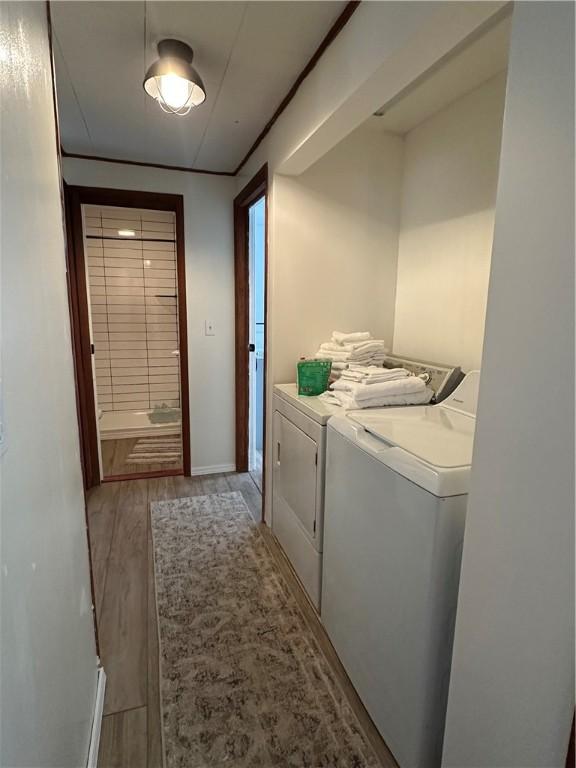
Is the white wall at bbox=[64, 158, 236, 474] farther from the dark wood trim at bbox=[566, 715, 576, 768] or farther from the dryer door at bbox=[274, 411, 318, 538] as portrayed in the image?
the dark wood trim at bbox=[566, 715, 576, 768]

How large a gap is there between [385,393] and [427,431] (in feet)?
1.23

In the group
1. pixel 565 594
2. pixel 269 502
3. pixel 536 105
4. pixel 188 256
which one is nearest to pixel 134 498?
pixel 269 502

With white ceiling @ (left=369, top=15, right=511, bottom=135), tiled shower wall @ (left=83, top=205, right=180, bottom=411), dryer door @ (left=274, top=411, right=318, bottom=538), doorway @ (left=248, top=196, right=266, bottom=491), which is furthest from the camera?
tiled shower wall @ (left=83, top=205, right=180, bottom=411)

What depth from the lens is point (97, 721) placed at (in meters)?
1.34

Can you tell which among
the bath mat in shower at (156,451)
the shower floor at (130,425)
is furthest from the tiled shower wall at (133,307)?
the bath mat in shower at (156,451)

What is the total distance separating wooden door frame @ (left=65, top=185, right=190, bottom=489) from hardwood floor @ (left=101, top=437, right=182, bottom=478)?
34 centimetres

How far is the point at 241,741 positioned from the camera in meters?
1.32

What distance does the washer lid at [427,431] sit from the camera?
1.15 meters

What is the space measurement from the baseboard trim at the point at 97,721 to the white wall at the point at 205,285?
1903 mm

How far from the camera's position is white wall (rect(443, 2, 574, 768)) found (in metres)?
0.66

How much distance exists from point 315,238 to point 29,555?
6.58 ft

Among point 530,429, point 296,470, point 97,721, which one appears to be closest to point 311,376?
point 296,470

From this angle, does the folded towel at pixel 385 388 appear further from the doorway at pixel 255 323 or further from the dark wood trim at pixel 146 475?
the dark wood trim at pixel 146 475

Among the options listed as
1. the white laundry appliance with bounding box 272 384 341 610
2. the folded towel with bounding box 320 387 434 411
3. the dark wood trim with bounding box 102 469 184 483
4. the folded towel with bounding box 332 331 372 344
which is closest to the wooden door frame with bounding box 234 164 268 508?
the dark wood trim with bounding box 102 469 184 483
